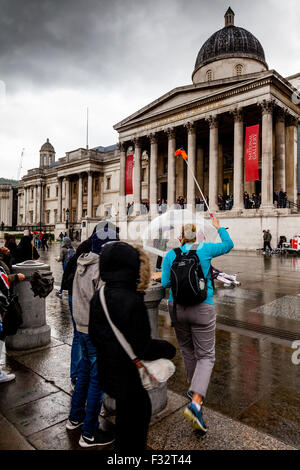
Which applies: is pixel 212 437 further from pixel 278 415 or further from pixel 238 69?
pixel 238 69

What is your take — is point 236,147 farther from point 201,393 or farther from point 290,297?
point 201,393

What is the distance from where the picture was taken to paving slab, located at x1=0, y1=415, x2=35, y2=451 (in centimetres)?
261

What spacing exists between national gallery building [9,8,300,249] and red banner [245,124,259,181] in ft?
3.05

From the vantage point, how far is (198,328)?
323 cm

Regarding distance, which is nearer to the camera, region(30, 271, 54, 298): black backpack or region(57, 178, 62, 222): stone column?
region(30, 271, 54, 298): black backpack

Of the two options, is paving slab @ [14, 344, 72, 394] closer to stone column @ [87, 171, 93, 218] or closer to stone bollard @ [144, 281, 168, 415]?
stone bollard @ [144, 281, 168, 415]

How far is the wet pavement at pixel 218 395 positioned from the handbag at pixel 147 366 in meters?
0.87

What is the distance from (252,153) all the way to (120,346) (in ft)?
88.3

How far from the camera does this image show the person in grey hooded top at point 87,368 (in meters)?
2.68

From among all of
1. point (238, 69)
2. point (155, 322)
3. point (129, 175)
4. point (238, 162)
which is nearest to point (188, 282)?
point (155, 322)

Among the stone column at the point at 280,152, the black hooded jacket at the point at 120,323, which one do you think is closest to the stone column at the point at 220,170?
the stone column at the point at 280,152

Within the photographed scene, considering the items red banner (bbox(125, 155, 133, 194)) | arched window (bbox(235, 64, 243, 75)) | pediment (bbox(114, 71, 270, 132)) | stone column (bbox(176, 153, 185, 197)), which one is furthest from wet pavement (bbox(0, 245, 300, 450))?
arched window (bbox(235, 64, 243, 75))

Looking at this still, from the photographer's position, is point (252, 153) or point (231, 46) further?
point (231, 46)
